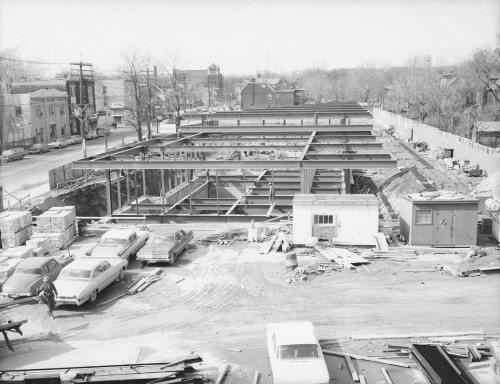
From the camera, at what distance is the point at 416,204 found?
20.5 m

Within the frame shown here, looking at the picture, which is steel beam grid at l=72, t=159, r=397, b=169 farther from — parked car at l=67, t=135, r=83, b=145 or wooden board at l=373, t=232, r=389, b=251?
parked car at l=67, t=135, r=83, b=145

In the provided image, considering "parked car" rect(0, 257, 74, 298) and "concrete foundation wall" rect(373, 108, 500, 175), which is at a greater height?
"concrete foundation wall" rect(373, 108, 500, 175)

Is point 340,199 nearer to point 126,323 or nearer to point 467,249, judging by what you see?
point 467,249

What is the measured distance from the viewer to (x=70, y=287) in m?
15.4

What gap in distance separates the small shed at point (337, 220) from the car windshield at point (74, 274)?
8718mm

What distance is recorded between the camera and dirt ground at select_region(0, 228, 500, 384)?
41.2 feet

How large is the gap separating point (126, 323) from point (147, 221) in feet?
41.6

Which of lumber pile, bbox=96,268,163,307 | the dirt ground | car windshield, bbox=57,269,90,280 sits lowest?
the dirt ground

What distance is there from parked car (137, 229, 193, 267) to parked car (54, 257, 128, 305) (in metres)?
1.73

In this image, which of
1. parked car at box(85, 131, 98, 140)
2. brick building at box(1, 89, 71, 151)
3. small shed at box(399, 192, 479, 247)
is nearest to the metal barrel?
small shed at box(399, 192, 479, 247)

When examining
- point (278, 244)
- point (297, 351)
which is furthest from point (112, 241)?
Result: point (297, 351)

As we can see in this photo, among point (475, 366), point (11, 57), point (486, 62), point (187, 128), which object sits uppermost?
point (11, 57)

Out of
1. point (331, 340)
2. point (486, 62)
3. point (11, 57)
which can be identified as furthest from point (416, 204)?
point (11, 57)

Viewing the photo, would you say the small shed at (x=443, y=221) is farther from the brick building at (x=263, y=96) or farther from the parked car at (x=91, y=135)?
the brick building at (x=263, y=96)
